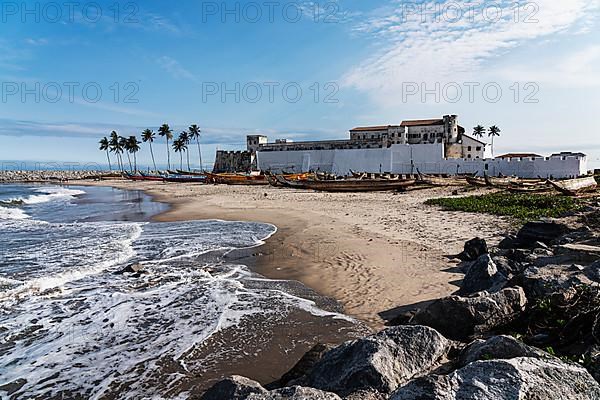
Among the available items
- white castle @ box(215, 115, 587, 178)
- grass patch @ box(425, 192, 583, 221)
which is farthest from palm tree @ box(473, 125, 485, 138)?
grass patch @ box(425, 192, 583, 221)

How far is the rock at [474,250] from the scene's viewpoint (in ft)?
30.9

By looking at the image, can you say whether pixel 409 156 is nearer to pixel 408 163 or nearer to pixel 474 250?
pixel 408 163

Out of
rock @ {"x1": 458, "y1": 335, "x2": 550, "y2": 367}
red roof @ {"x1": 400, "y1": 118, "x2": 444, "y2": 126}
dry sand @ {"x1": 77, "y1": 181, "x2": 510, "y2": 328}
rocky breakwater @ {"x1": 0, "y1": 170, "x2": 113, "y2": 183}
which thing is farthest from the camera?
rocky breakwater @ {"x1": 0, "y1": 170, "x2": 113, "y2": 183}

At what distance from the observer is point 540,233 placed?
9.98 meters

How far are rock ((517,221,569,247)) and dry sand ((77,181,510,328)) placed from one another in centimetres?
168

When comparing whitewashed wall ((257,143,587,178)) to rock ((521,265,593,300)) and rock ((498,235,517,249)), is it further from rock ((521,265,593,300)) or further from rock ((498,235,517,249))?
rock ((521,265,593,300))

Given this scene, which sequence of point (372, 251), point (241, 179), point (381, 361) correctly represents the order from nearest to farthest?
point (381, 361) → point (372, 251) → point (241, 179)

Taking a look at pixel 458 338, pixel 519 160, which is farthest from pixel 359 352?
pixel 519 160

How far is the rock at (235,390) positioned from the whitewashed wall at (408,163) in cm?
5374

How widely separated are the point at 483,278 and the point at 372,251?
4.55 meters

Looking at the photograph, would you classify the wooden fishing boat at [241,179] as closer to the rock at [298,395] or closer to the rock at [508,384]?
the rock at [298,395]

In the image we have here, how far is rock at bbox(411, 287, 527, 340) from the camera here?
4789 millimetres

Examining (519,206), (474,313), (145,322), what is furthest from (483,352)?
(519,206)

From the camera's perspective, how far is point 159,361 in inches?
215
